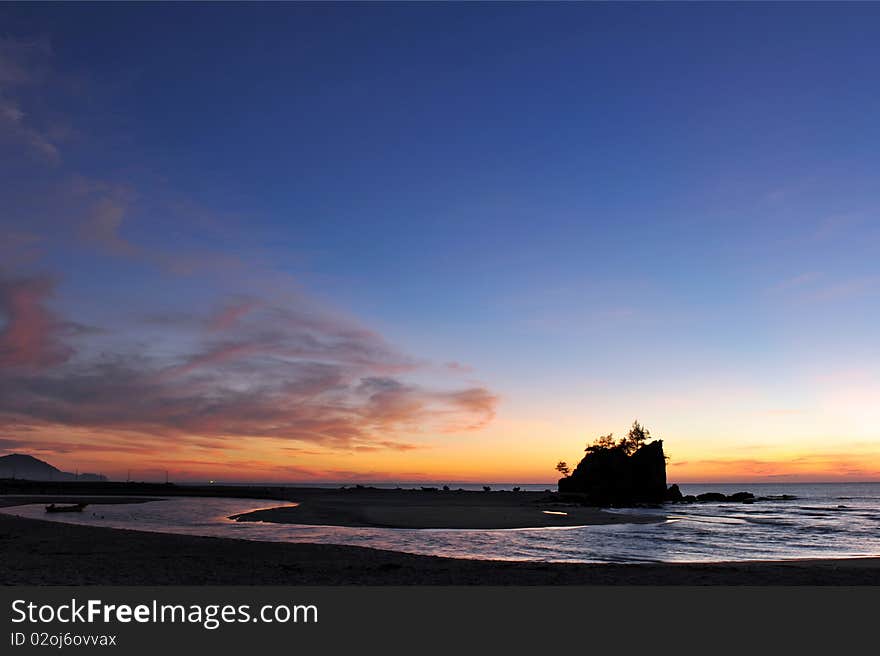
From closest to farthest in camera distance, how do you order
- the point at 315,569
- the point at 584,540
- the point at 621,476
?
the point at 315,569 < the point at 584,540 < the point at 621,476

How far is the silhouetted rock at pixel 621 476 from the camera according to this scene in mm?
113688

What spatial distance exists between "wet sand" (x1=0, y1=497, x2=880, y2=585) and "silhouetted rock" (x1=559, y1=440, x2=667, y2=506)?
86.8 m

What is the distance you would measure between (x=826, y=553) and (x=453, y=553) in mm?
25279

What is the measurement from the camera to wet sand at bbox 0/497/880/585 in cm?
1970

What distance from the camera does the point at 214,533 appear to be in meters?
40.6

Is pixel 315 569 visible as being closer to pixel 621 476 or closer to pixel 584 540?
pixel 584 540

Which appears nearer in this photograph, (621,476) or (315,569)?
(315,569)

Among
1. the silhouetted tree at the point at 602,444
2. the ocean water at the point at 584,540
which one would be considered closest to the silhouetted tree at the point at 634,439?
the silhouetted tree at the point at 602,444

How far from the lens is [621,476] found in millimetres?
116562

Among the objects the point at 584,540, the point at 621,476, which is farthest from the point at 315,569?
the point at 621,476

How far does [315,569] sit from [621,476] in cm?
10505

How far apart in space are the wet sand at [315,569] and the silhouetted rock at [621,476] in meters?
86.8

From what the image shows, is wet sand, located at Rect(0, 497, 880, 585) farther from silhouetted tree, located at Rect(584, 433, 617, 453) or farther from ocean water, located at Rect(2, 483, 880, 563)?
silhouetted tree, located at Rect(584, 433, 617, 453)
